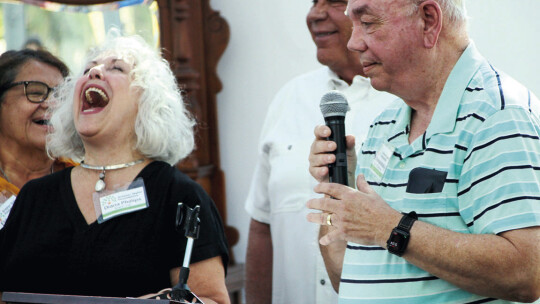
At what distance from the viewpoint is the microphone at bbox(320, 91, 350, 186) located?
1638 mm

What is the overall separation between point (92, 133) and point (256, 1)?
7.20 ft

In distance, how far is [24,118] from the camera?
2.89m

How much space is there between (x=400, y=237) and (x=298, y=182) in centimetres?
113

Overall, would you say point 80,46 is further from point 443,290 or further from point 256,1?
point 443,290

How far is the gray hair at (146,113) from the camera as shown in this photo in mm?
2357

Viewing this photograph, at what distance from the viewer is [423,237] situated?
144cm

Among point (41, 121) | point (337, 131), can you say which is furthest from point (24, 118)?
point (337, 131)

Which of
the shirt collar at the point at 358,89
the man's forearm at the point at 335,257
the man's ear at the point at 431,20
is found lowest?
the man's forearm at the point at 335,257

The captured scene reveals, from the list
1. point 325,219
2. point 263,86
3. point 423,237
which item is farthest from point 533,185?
point 263,86

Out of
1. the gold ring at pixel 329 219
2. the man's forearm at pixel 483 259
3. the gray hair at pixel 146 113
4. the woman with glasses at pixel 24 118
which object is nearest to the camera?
the man's forearm at pixel 483 259

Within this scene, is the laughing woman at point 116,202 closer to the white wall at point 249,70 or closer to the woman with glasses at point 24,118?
the woman with glasses at point 24,118

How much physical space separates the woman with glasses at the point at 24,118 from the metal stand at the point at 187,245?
1.33 metres

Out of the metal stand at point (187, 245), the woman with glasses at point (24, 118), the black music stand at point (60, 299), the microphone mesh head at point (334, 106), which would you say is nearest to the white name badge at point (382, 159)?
the microphone mesh head at point (334, 106)

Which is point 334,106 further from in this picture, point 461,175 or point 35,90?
point 35,90
